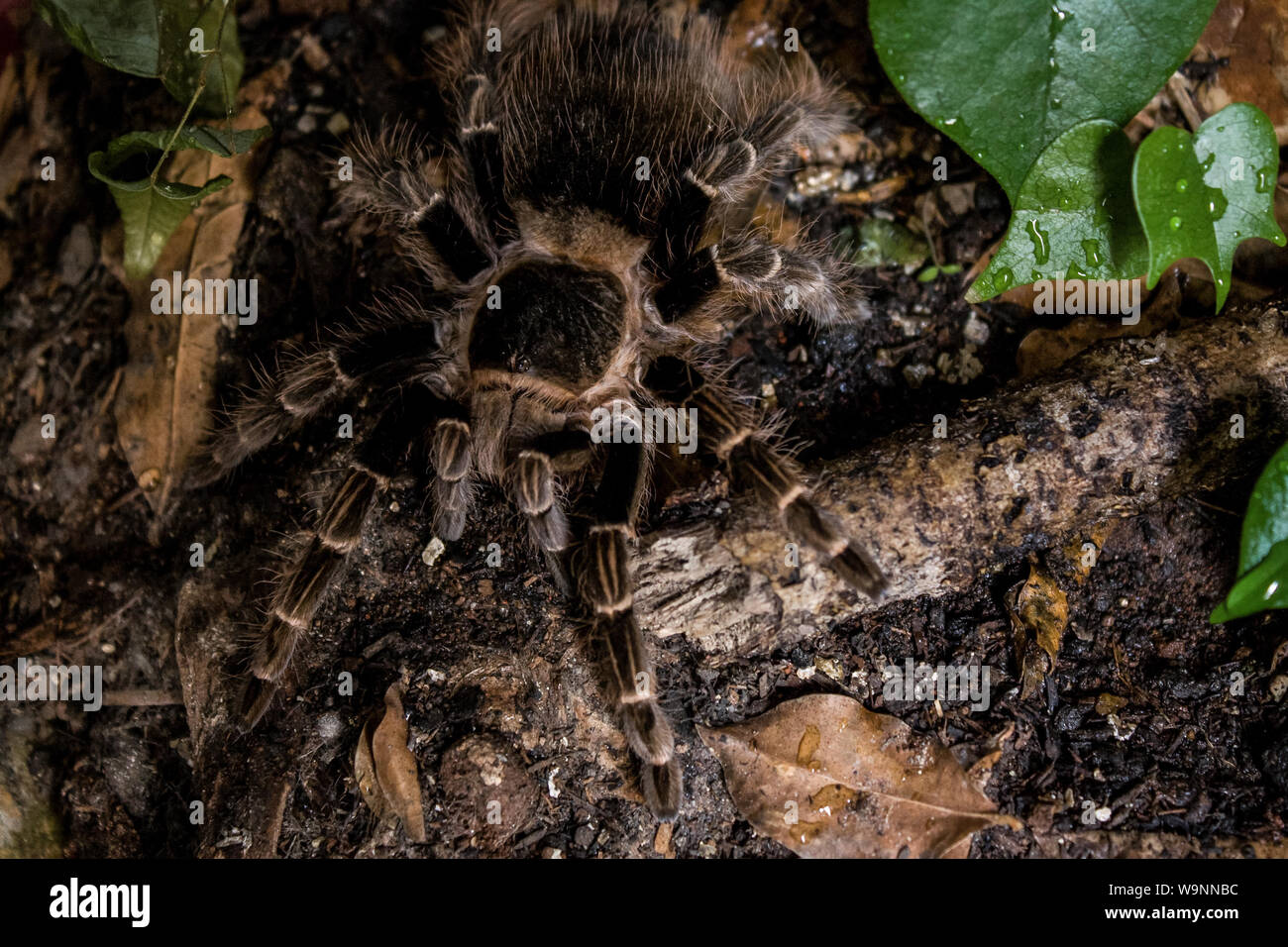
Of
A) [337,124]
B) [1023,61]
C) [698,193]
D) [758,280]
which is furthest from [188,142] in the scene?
[1023,61]

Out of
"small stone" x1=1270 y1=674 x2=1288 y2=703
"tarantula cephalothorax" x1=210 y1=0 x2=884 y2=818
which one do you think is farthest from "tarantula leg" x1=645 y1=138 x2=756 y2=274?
"small stone" x1=1270 y1=674 x2=1288 y2=703

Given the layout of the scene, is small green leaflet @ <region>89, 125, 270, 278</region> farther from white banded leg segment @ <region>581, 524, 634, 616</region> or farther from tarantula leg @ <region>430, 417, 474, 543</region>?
white banded leg segment @ <region>581, 524, 634, 616</region>

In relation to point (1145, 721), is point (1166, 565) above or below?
above

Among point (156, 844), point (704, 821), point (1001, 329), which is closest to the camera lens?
point (704, 821)

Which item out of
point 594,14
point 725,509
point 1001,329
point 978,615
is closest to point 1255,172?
point 1001,329

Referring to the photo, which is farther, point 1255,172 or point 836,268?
point 836,268
